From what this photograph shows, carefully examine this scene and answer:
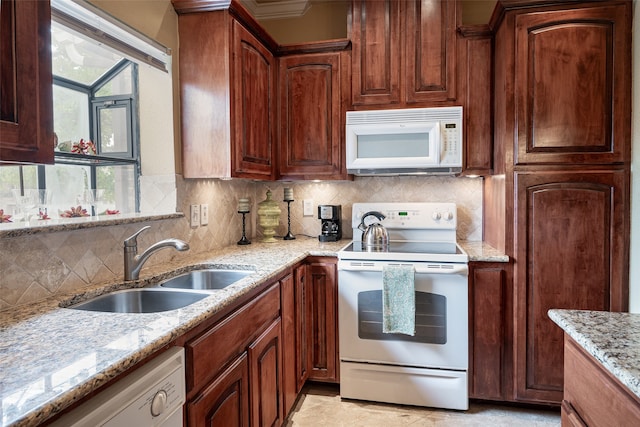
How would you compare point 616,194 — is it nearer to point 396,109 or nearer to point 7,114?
point 396,109

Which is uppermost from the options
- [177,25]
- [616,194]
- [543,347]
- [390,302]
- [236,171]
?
[177,25]

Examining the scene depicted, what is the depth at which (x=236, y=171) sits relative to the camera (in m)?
2.10

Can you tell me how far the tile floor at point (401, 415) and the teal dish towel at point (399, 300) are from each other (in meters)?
0.47

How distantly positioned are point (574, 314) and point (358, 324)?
1.33 m

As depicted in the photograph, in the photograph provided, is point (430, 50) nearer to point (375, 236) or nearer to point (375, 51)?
point (375, 51)

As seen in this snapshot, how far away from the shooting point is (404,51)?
247 centimetres

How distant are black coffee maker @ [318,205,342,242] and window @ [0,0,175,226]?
1089mm

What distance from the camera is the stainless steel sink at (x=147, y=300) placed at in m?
1.46

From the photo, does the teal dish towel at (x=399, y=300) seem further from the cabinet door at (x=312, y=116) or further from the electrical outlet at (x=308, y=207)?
the electrical outlet at (x=308, y=207)

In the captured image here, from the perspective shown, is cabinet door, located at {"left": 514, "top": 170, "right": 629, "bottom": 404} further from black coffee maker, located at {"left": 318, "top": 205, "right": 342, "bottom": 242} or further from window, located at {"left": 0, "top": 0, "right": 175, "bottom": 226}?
window, located at {"left": 0, "top": 0, "right": 175, "bottom": 226}

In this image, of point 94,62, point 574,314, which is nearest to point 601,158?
point 574,314

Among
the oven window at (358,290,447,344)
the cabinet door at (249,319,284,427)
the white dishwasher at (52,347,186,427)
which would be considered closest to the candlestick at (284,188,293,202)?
the oven window at (358,290,447,344)

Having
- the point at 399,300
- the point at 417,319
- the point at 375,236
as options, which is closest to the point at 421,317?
the point at 417,319

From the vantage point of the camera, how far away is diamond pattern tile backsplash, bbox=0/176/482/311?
126 centimetres
